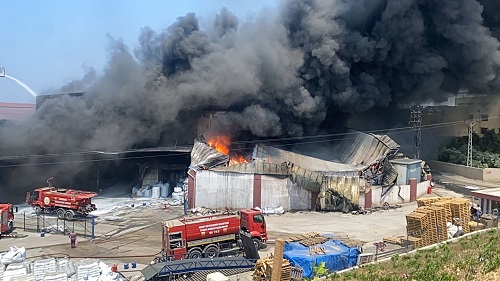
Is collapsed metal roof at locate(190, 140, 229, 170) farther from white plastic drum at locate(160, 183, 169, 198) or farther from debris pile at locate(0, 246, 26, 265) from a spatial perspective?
debris pile at locate(0, 246, 26, 265)

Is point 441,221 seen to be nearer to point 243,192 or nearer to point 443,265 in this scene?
point 443,265

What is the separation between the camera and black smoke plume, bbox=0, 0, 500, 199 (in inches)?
1564

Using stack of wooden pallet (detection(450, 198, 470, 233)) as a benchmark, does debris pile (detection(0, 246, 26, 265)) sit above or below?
below

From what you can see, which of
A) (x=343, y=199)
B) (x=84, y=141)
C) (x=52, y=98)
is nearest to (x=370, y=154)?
(x=343, y=199)

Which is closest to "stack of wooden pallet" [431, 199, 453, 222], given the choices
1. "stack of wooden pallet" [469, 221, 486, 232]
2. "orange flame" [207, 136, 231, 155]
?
"stack of wooden pallet" [469, 221, 486, 232]

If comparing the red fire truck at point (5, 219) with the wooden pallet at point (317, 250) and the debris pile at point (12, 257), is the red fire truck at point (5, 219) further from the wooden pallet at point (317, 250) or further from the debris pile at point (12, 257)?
the wooden pallet at point (317, 250)

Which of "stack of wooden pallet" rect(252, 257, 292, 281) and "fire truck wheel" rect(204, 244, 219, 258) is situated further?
"fire truck wheel" rect(204, 244, 219, 258)

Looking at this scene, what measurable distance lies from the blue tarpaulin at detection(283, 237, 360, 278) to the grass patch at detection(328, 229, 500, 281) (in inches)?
89.3

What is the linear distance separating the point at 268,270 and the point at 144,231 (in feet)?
42.3

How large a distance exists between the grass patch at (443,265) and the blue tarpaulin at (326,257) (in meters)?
2.27

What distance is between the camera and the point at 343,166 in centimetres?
3731

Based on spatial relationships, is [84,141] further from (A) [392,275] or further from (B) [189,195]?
(A) [392,275]

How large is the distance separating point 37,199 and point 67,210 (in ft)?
7.52

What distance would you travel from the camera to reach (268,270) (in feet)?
52.7
